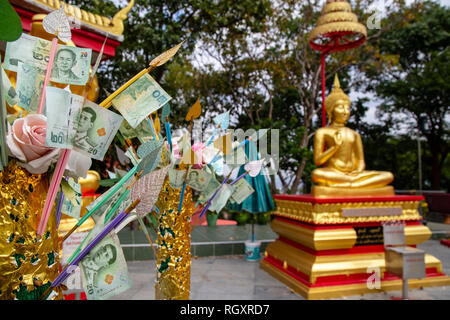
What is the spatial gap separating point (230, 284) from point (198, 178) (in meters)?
2.88

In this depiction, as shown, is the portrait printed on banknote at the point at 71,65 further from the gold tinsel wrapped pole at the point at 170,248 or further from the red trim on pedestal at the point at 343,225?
the red trim on pedestal at the point at 343,225

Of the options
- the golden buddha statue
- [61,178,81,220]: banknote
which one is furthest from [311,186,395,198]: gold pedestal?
[61,178,81,220]: banknote

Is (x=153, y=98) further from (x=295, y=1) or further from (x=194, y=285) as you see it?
(x=295, y=1)

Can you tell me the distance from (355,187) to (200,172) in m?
3.07

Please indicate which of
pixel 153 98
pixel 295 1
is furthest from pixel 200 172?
pixel 295 1

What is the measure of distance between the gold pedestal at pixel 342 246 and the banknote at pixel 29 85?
9.82 ft

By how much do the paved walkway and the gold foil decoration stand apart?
2.65 meters

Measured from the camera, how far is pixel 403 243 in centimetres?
293

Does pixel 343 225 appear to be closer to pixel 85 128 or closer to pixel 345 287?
pixel 345 287

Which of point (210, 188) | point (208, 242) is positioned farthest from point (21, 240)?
point (208, 242)

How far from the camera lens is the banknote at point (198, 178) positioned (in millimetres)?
953

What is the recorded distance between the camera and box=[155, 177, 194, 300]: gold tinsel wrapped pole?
109 cm

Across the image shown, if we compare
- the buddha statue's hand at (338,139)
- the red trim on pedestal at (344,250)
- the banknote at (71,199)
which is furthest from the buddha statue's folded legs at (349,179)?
the banknote at (71,199)

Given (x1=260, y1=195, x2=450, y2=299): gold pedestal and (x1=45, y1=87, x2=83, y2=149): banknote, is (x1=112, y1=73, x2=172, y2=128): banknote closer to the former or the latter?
(x1=45, y1=87, x2=83, y2=149): banknote
